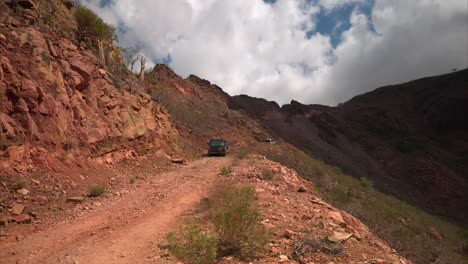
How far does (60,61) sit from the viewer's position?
1277 cm

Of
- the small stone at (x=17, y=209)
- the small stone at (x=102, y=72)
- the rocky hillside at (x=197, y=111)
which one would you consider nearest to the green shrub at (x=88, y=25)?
the small stone at (x=102, y=72)

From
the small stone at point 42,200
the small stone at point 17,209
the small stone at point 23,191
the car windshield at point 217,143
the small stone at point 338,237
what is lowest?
the small stone at point 338,237

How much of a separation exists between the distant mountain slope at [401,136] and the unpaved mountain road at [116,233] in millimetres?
29230

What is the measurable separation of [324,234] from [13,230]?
6.91m

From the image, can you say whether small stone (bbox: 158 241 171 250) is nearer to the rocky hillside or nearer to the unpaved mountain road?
the unpaved mountain road

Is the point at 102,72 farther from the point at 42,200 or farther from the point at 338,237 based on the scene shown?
the point at 338,237

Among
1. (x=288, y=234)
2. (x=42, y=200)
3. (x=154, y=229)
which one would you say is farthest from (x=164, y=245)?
(x=42, y=200)

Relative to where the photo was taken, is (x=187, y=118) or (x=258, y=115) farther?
(x=258, y=115)

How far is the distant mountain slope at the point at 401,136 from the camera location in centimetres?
3750

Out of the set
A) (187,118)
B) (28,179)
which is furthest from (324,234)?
(187,118)

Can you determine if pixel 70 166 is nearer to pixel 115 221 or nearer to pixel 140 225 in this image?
pixel 115 221

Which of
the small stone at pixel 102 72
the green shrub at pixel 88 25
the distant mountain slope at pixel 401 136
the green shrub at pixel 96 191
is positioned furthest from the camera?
the distant mountain slope at pixel 401 136

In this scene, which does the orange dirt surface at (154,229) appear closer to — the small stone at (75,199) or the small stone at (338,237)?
the small stone at (338,237)

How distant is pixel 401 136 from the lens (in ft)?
178
